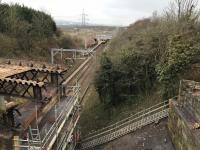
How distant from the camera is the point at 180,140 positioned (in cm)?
1719

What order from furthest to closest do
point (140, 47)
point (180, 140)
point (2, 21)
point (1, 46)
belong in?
point (2, 21) → point (1, 46) → point (140, 47) → point (180, 140)

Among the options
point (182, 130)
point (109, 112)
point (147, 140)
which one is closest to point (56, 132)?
point (147, 140)

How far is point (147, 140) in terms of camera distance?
19.5m

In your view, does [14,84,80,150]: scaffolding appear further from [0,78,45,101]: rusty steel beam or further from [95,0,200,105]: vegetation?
[95,0,200,105]: vegetation

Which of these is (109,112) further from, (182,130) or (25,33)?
(25,33)

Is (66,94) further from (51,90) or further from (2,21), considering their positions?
(2,21)

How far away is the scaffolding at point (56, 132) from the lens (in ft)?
45.4

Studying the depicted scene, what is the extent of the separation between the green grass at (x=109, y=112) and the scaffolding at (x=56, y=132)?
2990 millimetres

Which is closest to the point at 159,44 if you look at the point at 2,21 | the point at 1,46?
the point at 1,46

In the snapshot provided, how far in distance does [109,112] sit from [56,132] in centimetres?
987

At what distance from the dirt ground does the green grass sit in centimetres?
343

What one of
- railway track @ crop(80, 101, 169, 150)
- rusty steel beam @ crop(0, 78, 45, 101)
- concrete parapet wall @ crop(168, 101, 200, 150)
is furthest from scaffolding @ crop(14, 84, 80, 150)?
concrete parapet wall @ crop(168, 101, 200, 150)

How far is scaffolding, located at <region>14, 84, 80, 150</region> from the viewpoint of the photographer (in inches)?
544

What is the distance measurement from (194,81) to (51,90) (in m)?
9.78
